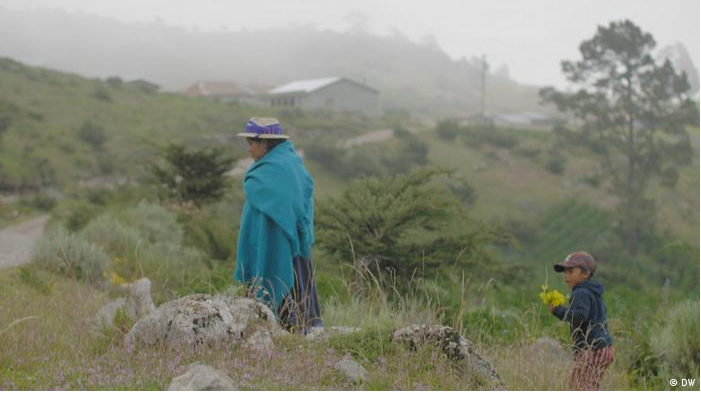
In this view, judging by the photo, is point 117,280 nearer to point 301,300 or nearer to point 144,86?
point 301,300

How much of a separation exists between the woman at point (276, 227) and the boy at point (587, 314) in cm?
179

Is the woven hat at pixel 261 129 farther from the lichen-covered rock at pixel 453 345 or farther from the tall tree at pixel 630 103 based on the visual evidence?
the tall tree at pixel 630 103

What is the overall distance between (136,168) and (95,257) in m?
23.4

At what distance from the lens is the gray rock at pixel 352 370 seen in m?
3.67

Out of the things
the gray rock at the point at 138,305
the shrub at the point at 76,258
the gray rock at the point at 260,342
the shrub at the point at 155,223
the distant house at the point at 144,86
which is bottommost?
the shrub at the point at 155,223

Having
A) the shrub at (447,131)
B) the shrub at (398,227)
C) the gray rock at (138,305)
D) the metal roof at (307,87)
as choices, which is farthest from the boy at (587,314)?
the metal roof at (307,87)

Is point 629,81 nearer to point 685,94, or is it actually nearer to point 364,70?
point 685,94

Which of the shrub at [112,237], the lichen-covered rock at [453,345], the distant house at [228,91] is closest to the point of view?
the lichen-covered rock at [453,345]

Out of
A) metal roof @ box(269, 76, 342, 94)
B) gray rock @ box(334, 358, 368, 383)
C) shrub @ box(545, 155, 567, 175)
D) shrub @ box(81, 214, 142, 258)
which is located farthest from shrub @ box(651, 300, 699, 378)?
metal roof @ box(269, 76, 342, 94)

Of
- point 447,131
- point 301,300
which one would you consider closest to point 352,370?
point 301,300

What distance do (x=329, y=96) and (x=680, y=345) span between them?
55.0 metres

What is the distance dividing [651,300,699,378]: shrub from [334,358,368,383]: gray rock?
3548 millimetres

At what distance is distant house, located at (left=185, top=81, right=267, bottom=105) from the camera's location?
201 feet

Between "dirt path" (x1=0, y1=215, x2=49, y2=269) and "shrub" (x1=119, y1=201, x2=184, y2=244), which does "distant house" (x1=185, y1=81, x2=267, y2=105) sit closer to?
"dirt path" (x1=0, y1=215, x2=49, y2=269)
